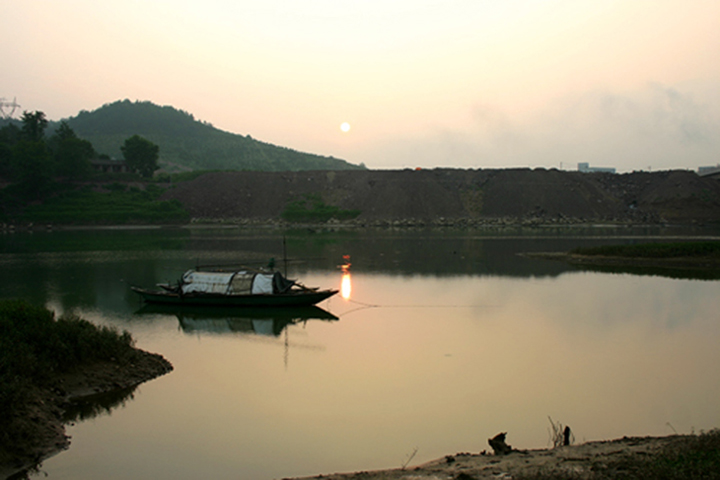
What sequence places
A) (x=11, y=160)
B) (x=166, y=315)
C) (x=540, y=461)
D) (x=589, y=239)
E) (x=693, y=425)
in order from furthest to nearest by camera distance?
(x=11, y=160)
(x=589, y=239)
(x=166, y=315)
(x=693, y=425)
(x=540, y=461)

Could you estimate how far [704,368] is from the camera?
16.6 metres

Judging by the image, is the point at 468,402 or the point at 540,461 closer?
the point at 540,461

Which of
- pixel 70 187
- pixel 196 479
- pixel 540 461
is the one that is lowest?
pixel 196 479

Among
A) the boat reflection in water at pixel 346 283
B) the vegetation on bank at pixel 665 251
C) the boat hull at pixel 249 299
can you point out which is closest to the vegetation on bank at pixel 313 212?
the boat reflection in water at pixel 346 283

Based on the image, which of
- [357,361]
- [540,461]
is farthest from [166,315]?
[540,461]

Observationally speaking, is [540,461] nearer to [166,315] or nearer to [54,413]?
[54,413]

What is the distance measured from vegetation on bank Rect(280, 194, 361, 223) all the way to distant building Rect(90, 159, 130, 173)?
4441 centimetres

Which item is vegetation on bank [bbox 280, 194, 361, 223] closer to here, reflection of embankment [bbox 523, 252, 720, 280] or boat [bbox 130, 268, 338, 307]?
reflection of embankment [bbox 523, 252, 720, 280]

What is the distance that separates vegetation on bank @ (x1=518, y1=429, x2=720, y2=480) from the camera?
7883 mm

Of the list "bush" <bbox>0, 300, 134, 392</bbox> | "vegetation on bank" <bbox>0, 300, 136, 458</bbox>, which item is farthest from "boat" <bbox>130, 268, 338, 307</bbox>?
"bush" <bbox>0, 300, 134, 392</bbox>

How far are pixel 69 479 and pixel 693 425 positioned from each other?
522 inches

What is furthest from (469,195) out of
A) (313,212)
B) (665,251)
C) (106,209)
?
(106,209)

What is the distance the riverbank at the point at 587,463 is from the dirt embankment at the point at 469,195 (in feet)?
248

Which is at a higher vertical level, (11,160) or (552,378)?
(11,160)
